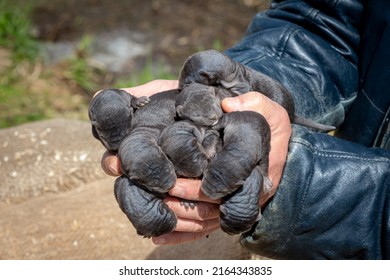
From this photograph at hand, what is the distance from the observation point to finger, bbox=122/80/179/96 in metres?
1.82

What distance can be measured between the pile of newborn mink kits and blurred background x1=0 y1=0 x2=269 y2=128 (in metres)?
2.58

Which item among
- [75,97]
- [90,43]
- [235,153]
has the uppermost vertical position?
[235,153]

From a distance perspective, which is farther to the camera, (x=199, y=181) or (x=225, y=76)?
(x=225, y=76)

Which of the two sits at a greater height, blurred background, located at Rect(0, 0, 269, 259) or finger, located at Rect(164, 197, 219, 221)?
finger, located at Rect(164, 197, 219, 221)

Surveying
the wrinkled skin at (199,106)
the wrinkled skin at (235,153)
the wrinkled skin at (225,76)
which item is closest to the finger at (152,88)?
the wrinkled skin at (225,76)

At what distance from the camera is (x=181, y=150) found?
1470mm

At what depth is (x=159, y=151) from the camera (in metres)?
1.49

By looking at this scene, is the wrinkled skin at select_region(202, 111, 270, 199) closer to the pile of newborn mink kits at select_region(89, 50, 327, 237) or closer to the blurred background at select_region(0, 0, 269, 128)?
the pile of newborn mink kits at select_region(89, 50, 327, 237)

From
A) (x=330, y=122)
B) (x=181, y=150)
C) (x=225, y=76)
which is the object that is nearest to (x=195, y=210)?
(x=181, y=150)

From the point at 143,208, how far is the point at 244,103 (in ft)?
→ 1.15

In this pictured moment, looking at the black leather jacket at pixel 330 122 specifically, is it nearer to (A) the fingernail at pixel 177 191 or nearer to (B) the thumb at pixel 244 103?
(B) the thumb at pixel 244 103

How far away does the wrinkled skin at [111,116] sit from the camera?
157 cm

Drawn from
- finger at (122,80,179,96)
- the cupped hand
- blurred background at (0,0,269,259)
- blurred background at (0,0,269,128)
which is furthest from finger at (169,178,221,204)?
blurred background at (0,0,269,128)

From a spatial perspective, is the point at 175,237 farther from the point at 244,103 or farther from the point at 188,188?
the point at 244,103
